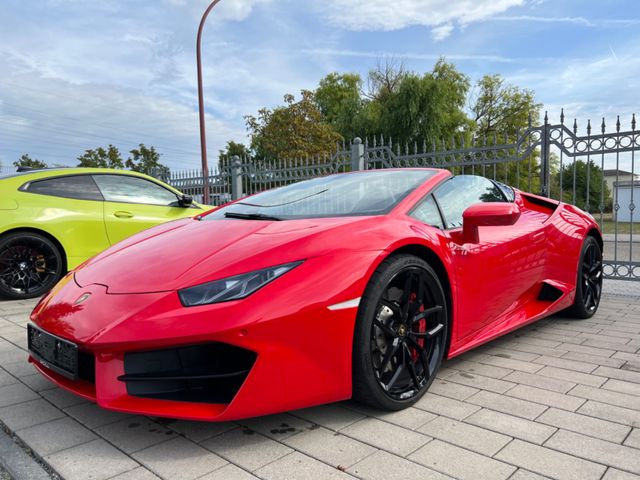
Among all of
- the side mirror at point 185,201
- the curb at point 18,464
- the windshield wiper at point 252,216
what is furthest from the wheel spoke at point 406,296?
the side mirror at point 185,201

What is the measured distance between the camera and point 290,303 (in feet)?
6.08

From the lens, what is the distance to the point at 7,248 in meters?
4.87

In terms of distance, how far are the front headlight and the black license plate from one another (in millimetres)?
499

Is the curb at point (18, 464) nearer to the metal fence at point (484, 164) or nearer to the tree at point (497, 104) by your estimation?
the metal fence at point (484, 164)

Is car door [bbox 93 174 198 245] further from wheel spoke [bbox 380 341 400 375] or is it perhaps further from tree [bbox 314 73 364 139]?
tree [bbox 314 73 364 139]

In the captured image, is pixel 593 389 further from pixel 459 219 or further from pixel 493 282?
pixel 459 219

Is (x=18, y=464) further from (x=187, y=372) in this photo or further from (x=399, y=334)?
(x=399, y=334)

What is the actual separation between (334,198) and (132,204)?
3.68 metres

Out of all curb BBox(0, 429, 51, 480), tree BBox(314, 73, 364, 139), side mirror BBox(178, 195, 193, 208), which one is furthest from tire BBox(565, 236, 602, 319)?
tree BBox(314, 73, 364, 139)

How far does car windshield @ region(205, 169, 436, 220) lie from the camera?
8.31 ft

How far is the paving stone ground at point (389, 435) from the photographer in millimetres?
1739

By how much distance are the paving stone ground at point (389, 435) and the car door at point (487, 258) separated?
1.21ft

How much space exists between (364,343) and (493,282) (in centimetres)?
113

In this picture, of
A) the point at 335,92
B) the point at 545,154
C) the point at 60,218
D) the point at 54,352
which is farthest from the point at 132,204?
the point at 335,92
